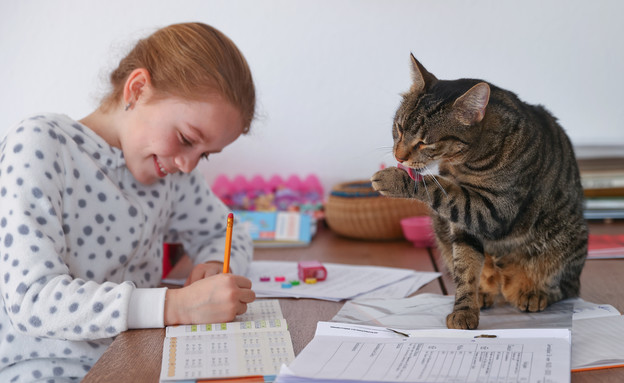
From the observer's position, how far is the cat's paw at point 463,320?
0.85 metres

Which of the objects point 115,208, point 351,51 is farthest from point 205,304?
point 351,51

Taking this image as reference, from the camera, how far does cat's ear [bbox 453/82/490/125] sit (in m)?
0.84

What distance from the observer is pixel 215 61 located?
1.10m

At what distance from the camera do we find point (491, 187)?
2.87ft

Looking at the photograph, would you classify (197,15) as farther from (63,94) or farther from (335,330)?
(335,330)

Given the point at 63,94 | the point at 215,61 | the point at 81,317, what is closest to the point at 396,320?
the point at 81,317

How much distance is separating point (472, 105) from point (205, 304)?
479 millimetres

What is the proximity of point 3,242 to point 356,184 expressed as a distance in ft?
3.51

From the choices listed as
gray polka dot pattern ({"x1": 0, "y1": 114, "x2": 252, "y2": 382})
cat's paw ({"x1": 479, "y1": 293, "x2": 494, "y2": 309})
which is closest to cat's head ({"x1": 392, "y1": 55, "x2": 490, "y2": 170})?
cat's paw ({"x1": 479, "y1": 293, "x2": 494, "y2": 309})

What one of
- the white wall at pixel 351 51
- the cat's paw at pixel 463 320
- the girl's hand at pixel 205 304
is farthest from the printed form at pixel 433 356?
the white wall at pixel 351 51

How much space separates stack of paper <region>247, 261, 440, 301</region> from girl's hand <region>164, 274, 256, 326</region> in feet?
0.65

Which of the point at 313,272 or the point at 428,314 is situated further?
the point at 313,272

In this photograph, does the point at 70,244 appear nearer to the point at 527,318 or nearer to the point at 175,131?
the point at 175,131

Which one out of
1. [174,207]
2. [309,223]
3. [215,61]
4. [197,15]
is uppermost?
[197,15]
